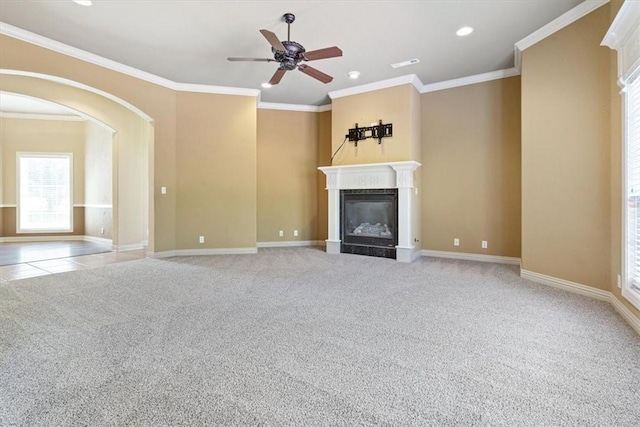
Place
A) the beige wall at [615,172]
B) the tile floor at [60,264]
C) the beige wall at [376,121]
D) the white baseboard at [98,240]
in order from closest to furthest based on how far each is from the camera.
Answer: the beige wall at [615,172] < the tile floor at [60,264] < the beige wall at [376,121] < the white baseboard at [98,240]

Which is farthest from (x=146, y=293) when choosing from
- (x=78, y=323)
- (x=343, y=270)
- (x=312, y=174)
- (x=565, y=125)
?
(x=565, y=125)

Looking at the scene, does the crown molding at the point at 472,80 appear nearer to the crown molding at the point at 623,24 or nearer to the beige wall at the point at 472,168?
the beige wall at the point at 472,168

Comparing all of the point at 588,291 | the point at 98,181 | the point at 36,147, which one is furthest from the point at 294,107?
the point at 36,147

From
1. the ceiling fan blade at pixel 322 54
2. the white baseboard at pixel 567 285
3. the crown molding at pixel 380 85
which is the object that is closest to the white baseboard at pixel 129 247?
the crown molding at pixel 380 85

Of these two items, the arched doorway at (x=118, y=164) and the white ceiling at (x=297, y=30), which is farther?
the arched doorway at (x=118, y=164)

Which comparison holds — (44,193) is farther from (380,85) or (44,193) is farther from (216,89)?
(380,85)

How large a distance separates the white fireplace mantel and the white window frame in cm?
270

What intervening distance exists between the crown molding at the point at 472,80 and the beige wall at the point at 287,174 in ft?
8.37

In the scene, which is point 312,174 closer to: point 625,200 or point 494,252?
point 494,252

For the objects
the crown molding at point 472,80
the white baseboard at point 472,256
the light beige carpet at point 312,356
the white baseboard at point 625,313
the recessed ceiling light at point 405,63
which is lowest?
the light beige carpet at point 312,356

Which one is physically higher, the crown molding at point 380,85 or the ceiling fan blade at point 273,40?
the crown molding at point 380,85

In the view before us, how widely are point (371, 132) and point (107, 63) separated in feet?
14.2

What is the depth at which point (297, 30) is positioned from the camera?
3904 millimetres

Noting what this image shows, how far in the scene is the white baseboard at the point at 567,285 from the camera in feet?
10.6
